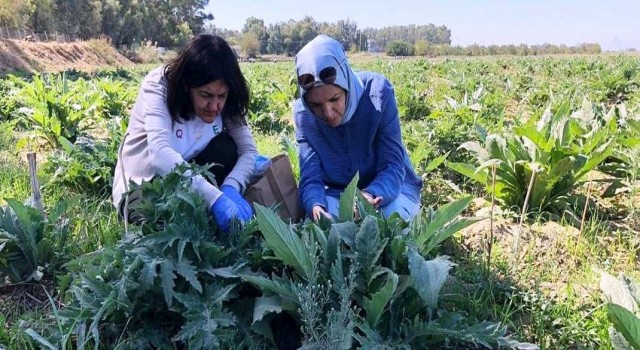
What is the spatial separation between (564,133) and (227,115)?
2022 millimetres

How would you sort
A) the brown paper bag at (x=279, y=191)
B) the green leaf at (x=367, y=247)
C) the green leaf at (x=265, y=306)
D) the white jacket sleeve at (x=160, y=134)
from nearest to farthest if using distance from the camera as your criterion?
1. the green leaf at (x=265, y=306)
2. the green leaf at (x=367, y=247)
3. the white jacket sleeve at (x=160, y=134)
4. the brown paper bag at (x=279, y=191)

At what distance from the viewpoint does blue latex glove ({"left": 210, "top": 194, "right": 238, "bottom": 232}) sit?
88.1 inches

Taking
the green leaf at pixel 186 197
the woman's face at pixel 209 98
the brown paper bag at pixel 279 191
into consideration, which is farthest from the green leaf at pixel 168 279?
the woman's face at pixel 209 98

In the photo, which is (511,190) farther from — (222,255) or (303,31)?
(303,31)

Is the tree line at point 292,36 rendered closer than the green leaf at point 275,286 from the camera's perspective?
No

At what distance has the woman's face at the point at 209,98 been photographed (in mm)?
2602

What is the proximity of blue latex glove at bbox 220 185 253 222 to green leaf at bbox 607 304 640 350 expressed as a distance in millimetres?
1501

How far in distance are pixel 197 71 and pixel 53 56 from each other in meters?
35.0

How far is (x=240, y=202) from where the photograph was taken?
2.57 meters

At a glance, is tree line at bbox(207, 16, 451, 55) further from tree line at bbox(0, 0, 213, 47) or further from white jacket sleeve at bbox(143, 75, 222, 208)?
white jacket sleeve at bbox(143, 75, 222, 208)

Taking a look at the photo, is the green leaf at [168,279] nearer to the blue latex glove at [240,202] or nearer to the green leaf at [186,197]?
the green leaf at [186,197]

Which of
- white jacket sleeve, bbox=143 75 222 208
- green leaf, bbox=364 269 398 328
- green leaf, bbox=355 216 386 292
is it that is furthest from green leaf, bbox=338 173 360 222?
white jacket sleeve, bbox=143 75 222 208

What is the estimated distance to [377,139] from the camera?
9.64ft

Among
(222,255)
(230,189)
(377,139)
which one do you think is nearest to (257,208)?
(222,255)
